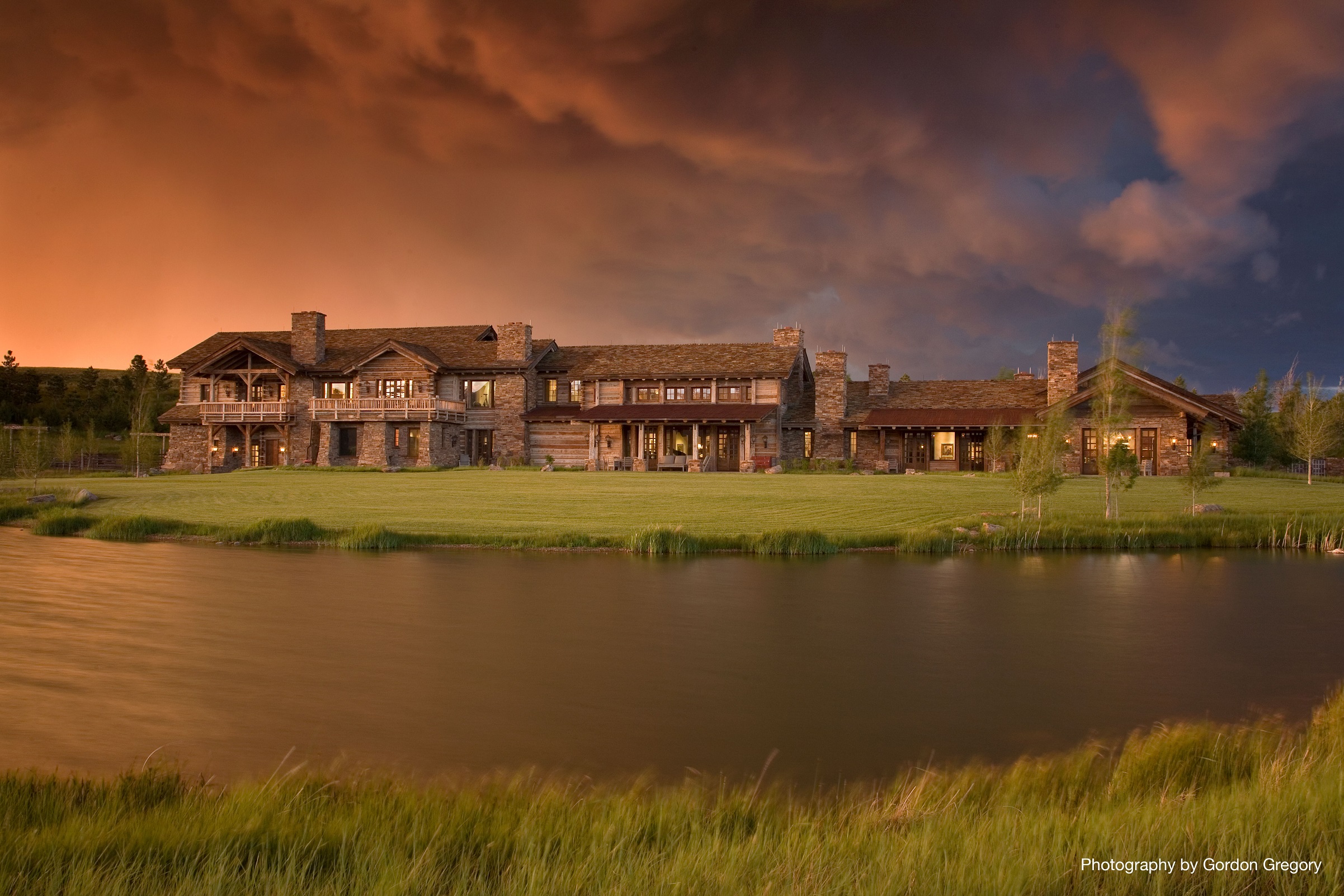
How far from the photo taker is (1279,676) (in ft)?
30.8

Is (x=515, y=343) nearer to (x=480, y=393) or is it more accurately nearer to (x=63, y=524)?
(x=480, y=393)

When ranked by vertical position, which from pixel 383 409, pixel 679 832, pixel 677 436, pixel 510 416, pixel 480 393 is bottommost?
pixel 679 832

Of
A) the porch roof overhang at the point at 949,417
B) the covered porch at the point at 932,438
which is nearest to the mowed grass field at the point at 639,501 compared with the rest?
the porch roof overhang at the point at 949,417

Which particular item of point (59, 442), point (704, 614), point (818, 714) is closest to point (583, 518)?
point (704, 614)

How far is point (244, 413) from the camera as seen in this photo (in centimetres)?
4841

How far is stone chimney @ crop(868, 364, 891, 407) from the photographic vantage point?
48250 mm

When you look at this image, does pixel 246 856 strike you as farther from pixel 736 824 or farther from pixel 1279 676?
pixel 1279 676

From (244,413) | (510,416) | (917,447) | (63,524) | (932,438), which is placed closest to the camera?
(63,524)

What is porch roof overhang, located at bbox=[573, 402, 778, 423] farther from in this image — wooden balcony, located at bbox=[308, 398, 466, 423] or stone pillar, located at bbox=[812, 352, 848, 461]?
wooden balcony, located at bbox=[308, 398, 466, 423]

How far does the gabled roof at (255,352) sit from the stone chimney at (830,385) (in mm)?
28894

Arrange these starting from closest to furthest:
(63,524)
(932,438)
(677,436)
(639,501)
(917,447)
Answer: (63,524) < (639,501) < (932,438) < (917,447) < (677,436)

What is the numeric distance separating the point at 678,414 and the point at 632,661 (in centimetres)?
3625

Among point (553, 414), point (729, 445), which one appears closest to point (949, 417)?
point (729, 445)

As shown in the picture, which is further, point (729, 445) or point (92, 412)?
point (92, 412)
